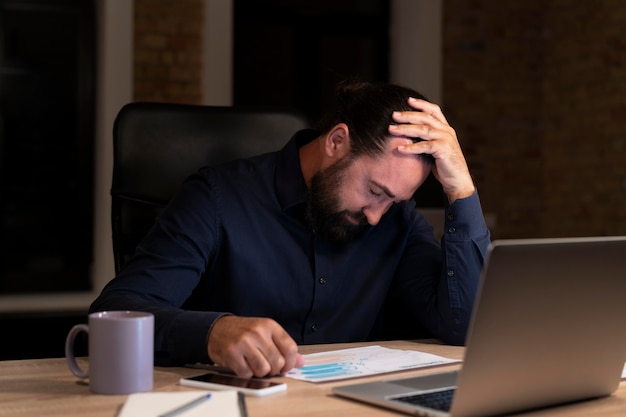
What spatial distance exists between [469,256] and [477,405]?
2.32ft

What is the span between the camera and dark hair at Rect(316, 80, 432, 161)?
5.35ft

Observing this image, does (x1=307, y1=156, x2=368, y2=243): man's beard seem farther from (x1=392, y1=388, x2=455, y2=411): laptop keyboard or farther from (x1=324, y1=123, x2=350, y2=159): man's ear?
(x1=392, y1=388, x2=455, y2=411): laptop keyboard

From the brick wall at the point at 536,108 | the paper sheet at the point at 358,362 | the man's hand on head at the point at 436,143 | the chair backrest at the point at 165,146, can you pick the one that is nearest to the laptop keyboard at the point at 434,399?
the paper sheet at the point at 358,362

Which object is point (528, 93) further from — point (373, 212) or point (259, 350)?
point (259, 350)

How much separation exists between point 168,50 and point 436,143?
325 cm

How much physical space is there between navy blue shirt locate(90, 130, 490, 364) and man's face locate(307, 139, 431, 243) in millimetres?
43

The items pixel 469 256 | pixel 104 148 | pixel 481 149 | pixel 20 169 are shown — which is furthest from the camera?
pixel 481 149

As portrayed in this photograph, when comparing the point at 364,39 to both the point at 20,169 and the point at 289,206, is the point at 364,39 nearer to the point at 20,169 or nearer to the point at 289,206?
the point at 20,169

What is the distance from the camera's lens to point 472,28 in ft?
17.1

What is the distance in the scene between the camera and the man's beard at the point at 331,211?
168 centimetres

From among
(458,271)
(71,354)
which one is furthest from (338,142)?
(71,354)

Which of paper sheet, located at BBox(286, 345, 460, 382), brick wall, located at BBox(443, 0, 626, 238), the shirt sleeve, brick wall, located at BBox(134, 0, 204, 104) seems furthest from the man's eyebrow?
brick wall, located at BBox(443, 0, 626, 238)

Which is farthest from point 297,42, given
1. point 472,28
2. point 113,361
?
point 113,361

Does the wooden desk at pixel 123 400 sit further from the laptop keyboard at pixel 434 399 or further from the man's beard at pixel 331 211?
the man's beard at pixel 331 211
